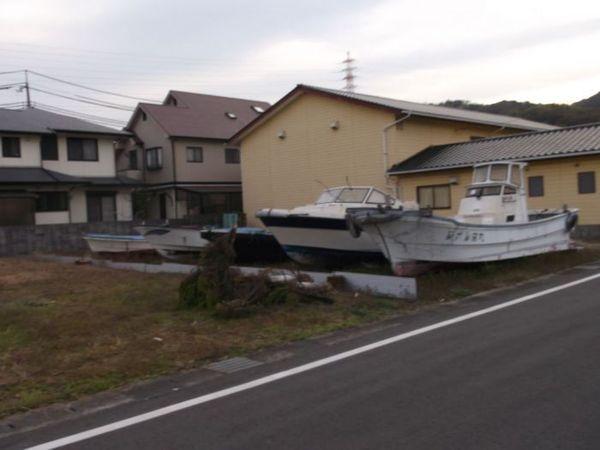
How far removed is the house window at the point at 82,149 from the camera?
96.6 ft

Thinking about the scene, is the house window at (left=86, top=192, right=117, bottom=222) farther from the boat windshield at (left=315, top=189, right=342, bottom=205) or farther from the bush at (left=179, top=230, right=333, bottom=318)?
the bush at (left=179, top=230, right=333, bottom=318)

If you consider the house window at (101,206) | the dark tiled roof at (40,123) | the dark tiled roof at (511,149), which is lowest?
the house window at (101,206)

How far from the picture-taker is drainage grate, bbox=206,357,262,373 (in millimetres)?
6480

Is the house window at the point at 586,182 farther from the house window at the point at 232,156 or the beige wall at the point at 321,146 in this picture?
the house window at the point at 232,156

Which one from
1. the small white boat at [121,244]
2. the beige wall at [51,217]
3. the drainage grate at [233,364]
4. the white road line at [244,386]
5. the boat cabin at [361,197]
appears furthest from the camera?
the beige wall at [51,217]

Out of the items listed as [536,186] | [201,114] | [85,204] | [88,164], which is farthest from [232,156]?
[536,186]

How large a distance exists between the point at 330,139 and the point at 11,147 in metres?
14.4

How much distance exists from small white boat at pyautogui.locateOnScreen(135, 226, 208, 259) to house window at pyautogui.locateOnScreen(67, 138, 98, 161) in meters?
13.0

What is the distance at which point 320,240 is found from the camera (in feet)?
46.7

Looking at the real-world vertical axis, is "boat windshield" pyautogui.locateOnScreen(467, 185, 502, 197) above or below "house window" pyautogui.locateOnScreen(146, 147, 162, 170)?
below

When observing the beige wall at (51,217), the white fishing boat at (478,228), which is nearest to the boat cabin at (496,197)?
the white fishing boat at (478,228)

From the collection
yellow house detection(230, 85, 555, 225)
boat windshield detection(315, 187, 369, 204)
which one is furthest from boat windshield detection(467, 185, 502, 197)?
yellow house detection(230, 85, 555, 225)

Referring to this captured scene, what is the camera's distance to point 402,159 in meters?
24.9

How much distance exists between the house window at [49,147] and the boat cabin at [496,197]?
841 inches
